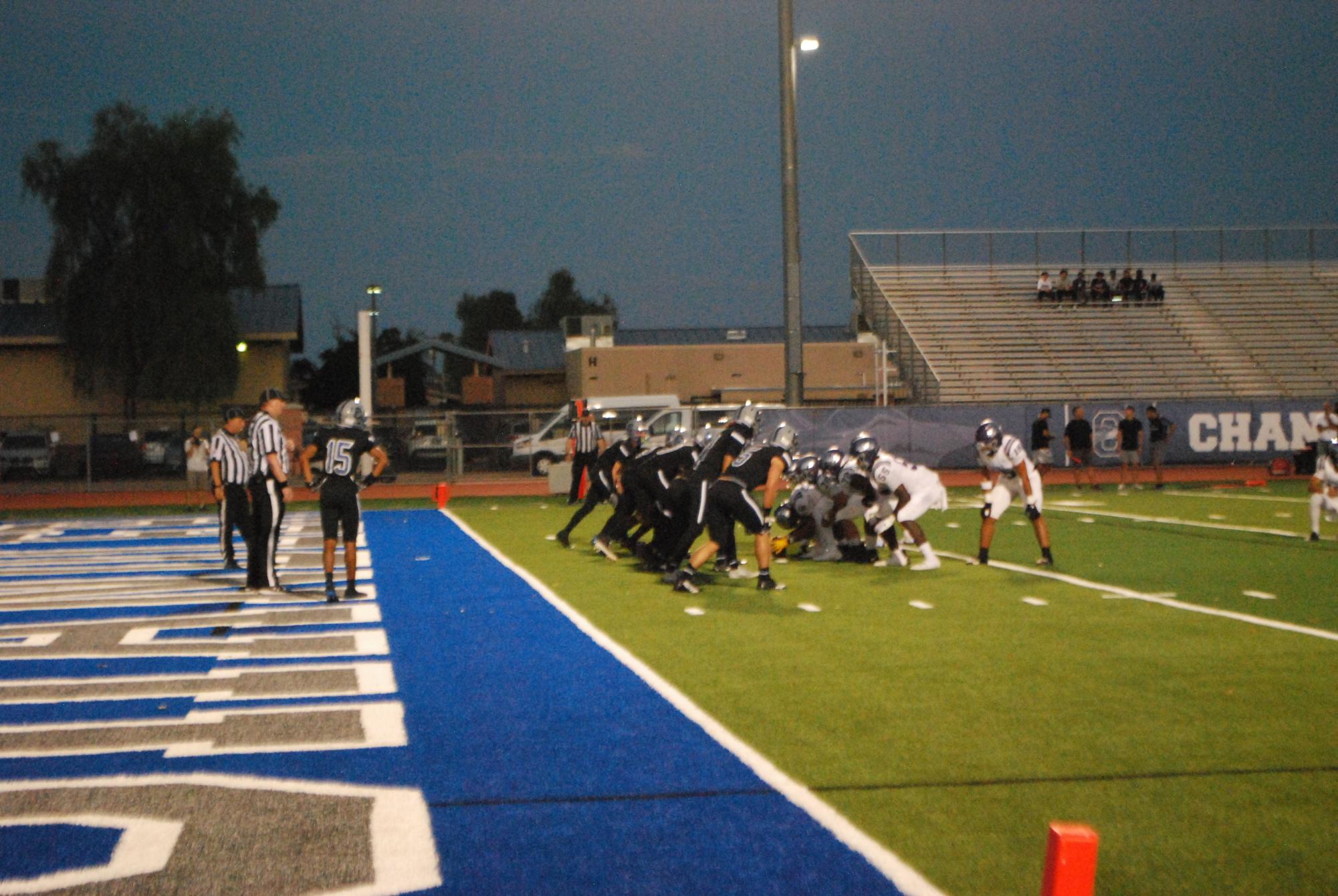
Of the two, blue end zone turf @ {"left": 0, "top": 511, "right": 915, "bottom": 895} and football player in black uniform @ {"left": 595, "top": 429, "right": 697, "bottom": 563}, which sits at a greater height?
football player in black uniform @ {"left": 595, "top": 429, "right": 697, "bottom": 563}

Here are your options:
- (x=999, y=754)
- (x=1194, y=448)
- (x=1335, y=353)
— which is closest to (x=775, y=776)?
(x=999, y=754)

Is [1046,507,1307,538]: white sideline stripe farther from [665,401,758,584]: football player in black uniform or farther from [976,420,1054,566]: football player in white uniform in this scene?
[665,401,758,584]: football player in black uniform

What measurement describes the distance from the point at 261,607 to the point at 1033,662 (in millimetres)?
6609

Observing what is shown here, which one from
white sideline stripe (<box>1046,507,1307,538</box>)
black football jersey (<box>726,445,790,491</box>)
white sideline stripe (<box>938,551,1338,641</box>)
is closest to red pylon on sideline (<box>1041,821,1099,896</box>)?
white sideline stripe (<box>938,551,1338,641</box>)

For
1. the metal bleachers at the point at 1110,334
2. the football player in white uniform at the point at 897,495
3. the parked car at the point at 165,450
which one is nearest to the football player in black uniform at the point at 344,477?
the football player in white uniform at the point at 897,495

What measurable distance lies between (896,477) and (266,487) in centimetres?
612

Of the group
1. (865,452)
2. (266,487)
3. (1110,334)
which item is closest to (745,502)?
(865,452)

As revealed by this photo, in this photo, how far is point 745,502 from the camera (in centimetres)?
1100

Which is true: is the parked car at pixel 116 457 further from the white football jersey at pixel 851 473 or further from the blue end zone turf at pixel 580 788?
the blue end zone turf at pixel 580 788

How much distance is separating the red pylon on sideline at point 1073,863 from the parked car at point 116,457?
31.2m

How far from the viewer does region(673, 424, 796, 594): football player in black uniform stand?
11055mm

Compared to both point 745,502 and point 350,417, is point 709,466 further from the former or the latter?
point 350,417

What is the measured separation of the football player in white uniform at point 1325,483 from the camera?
1401cm

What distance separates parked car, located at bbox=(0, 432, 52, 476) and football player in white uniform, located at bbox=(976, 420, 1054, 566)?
26.4 m
